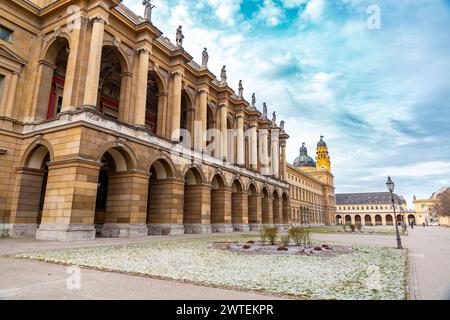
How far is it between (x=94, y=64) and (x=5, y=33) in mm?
7342

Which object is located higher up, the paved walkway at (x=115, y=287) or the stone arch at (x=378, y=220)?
the stone arch at (x=378, y=220)

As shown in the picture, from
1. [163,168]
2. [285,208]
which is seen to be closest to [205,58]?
[163,168]

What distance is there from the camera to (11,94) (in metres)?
21.2

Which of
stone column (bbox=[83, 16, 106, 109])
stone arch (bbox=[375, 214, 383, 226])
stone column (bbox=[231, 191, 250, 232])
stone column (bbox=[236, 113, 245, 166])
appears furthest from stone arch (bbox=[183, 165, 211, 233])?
stone arch (bbox=[375, 214, 383, 226])

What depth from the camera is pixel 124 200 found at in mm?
21109

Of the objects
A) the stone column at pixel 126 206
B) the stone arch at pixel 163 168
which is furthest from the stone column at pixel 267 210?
the stone column at pixel 126 206

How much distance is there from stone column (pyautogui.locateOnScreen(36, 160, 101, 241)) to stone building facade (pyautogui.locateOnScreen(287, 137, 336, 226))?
201 feet

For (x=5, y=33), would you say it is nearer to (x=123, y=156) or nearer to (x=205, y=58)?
(x=123, y=156)

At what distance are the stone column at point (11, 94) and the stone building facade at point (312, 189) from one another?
61731 millimetres

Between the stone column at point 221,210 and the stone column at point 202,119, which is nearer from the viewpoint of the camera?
the stone column at point 202,119

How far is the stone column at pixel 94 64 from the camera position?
1936 cm

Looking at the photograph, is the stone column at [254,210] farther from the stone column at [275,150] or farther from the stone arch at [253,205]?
the stone column at [275,150]

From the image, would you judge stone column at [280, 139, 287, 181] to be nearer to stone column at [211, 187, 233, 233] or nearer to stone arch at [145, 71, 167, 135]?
stone column at [211, 187, 233, 233]

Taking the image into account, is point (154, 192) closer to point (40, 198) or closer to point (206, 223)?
point (206, 223)
